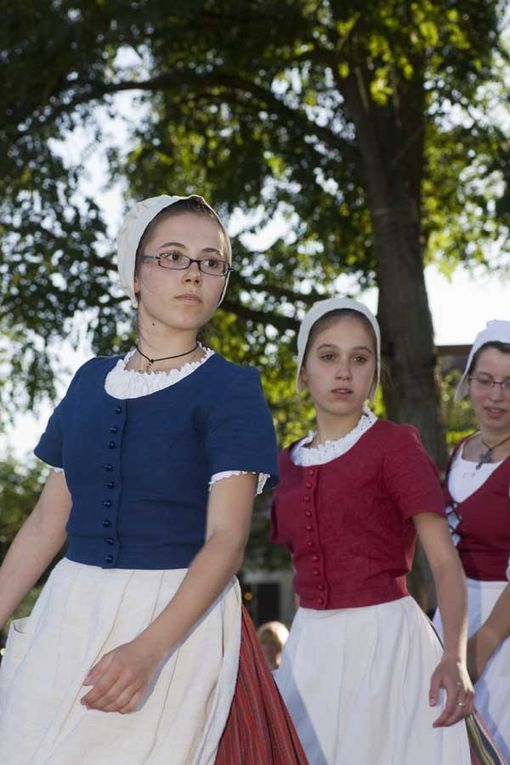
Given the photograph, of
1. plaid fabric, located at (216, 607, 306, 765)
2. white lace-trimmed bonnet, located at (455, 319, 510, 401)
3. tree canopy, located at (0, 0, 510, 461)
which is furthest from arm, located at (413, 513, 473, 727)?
tree canopy, located at (0, 0, 510, 461)

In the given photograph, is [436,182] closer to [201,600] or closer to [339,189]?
[339,189]

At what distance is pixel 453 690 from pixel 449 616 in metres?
0.26

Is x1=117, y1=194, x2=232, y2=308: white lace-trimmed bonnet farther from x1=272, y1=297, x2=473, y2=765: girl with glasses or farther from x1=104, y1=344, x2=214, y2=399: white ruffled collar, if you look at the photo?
x1=272, y1=297, x2=473, y2=765: girl with glasses

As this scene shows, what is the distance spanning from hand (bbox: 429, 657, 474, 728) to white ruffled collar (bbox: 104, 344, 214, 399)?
3.99 feet

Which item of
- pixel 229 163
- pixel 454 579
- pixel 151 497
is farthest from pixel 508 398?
pixel 229 163

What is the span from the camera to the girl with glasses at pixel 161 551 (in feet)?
10.2

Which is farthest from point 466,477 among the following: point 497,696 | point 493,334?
point 497,696

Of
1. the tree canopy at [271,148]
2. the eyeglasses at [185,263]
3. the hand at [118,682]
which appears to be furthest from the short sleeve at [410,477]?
the tree canopy at [271,148]

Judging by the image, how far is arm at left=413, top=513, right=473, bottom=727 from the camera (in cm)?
409

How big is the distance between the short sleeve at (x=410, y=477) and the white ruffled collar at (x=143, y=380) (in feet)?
4.32

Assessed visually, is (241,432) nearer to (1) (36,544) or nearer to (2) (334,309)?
(1) (36,544)

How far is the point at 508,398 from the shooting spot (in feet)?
19.1

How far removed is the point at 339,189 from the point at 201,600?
36.0 ft

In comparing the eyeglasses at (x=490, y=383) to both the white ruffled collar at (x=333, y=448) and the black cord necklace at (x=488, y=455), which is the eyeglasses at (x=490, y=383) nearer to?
the black cord necklace at (x=488, y=455)
